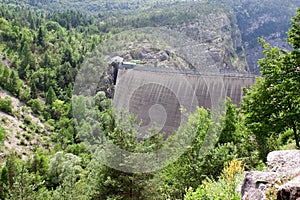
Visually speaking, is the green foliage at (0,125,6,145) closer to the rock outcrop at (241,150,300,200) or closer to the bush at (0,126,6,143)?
the bush at (0,126,6,143)

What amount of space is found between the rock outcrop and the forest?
1.08m

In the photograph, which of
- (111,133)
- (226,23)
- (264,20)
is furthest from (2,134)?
(264,20)

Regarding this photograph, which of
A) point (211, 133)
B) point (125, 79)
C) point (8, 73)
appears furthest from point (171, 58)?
point (8, 73)

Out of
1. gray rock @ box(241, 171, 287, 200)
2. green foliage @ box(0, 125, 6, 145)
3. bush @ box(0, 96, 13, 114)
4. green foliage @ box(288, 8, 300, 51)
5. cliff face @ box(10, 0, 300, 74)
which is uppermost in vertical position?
cliff face @ box(10, 0, 300, 74)

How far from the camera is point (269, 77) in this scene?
41.8 ft

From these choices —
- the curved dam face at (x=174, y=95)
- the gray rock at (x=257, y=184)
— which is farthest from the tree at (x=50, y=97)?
the gray rock at (x=257, y=184)

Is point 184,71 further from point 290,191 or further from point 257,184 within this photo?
point 290,191

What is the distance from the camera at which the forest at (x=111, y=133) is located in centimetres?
1234

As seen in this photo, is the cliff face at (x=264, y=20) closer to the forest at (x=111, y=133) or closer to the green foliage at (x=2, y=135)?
the forest at (x=111, y=133)

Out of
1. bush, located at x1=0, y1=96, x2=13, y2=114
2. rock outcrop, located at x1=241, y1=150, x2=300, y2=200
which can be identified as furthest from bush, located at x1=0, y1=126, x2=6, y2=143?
rock outcrop, located at x1=241, y1=150, x2=300, y2=200

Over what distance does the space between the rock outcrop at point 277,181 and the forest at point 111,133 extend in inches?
42.6

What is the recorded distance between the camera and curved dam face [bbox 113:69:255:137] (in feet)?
94.5

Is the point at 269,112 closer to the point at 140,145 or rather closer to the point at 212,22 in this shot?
the point at 140,145

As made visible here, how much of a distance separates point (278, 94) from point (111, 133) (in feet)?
22.5
